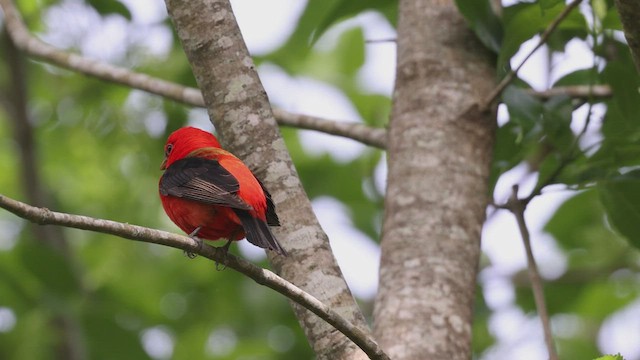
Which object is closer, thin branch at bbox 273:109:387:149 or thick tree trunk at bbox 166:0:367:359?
thick tree trunk at bbox 166:0:367:359

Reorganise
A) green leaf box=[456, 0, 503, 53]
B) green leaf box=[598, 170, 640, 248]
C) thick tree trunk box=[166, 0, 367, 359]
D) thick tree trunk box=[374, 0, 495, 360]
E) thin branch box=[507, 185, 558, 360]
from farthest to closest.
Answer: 1. green leaf box=[456, 0, 503, 53]
2. green leaf box=[598, 170, 640, 248]
3. thick tree trunk box=[374, 0, 495, 360]
4. thin branch box=[507, 185, 558, 360]
5. thick tree trunk box=[166, 0, 367, 359]

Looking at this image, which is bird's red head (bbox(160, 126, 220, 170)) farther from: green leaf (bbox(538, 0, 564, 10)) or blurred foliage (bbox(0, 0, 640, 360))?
green leaf (bbox(538, 0, 564, 10))

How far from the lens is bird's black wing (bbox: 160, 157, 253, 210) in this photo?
3.66m

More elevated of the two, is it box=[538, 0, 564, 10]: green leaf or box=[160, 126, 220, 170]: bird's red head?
box=[538, 0, 564, 10]: green leaf

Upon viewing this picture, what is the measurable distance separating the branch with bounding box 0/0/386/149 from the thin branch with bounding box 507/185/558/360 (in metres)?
0.76

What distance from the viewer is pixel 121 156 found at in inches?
307

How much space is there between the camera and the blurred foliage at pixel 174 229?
4.55 m

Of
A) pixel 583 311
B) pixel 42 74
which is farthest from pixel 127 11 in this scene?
pixel 583 311

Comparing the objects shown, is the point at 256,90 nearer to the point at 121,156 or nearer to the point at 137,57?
the point at 137,57

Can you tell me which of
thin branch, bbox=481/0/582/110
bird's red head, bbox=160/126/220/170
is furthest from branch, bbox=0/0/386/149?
thin branch, bbox=481/0/582/110

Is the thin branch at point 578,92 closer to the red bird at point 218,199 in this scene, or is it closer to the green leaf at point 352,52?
the red bird at point 218,199

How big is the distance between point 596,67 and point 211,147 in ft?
5.91

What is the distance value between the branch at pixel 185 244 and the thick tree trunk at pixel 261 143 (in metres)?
0.40

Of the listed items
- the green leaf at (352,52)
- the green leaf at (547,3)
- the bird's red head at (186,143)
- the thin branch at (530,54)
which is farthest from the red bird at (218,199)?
the green leaf at (352,52)
